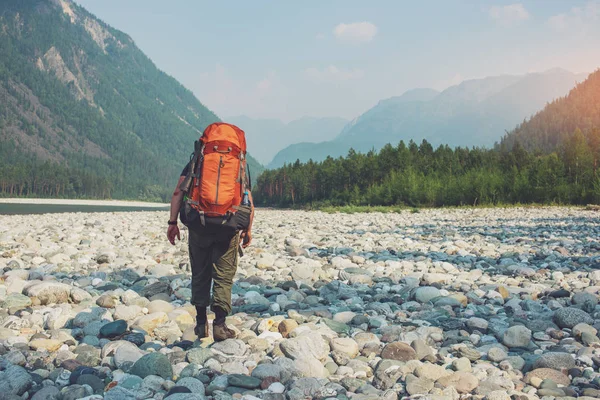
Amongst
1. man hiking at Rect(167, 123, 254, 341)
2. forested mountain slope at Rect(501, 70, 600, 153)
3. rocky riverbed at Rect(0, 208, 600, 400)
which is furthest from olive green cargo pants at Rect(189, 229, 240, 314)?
forested mountain slope at Rect(501, 70, 600, 153)

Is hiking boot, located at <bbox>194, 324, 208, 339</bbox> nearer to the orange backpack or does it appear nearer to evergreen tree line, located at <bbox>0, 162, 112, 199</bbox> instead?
the orange backpack

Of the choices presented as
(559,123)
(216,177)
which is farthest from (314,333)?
(559,123)

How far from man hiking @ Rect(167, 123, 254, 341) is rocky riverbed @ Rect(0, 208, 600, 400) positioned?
50cm

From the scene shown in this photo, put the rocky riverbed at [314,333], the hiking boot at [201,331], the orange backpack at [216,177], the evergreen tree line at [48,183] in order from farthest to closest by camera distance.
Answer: the evergreen tree line at [48,183] → the hiking boot at [201,331] → the orange backpack at [216,177] → the rocky riverbed at [314,333]

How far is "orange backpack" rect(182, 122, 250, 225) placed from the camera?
13.2 feet

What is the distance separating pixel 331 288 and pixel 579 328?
3258 millimetres

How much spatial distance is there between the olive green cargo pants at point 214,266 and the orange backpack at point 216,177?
1.06ft

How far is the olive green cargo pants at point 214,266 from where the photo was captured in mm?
4293

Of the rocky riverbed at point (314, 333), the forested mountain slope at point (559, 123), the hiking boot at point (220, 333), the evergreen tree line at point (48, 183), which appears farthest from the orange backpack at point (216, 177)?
the forested mountain slope at point (559, 123)

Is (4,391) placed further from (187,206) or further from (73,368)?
(187,206)

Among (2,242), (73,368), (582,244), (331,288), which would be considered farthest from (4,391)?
(582,244)

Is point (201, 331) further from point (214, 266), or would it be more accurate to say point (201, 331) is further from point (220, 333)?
point (214, 266)

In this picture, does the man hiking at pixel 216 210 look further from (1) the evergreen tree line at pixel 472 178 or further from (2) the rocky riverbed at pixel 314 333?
(1) the evergreen tree line at pixel 472 178

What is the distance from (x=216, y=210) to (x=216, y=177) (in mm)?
297
